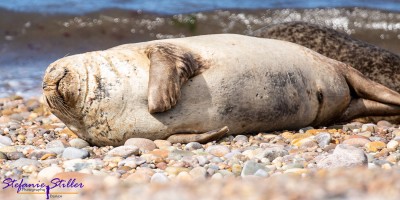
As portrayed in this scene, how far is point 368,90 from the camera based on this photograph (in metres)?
6.22

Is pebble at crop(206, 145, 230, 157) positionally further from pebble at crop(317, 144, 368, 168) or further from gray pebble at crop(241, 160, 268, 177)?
pebble at crop(317, 144, 368, 168)

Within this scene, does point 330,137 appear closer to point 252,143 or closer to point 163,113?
point 252,143

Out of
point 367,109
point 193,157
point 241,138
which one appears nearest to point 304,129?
point 241,138

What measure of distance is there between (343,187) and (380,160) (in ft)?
7.52

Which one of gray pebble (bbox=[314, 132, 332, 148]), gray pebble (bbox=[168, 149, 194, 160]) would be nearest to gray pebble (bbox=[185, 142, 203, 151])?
gray pebble (bbox=[168, 149, 194, 160])

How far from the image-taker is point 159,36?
12945 millimetres

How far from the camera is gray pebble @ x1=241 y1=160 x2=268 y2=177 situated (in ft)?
13.2

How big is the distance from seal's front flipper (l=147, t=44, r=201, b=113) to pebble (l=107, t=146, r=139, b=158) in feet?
1.05

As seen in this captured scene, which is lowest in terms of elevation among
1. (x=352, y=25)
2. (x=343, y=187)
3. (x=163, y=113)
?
(x=352, y=25)

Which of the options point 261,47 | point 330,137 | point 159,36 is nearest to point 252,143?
point 330,137

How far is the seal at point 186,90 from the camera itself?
495cm

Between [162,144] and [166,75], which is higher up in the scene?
[166,75]

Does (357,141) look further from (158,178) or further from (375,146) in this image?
(158,178)

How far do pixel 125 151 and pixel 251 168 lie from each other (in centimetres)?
89
